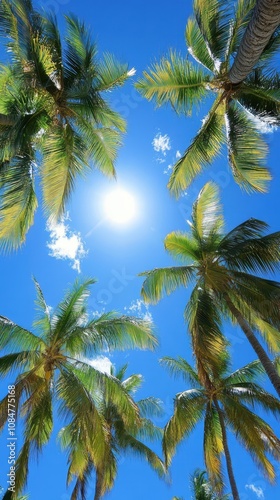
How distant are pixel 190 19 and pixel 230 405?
11.5 metres

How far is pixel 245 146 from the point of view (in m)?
12.5

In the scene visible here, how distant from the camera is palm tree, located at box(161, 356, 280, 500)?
41.1 ft

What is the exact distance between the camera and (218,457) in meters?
14.7

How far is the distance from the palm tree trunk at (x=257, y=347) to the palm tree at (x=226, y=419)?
147cm

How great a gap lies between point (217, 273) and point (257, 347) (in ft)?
7.91

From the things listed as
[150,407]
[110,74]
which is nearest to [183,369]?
[150,407]

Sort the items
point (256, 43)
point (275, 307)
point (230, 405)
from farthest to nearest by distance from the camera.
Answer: point (230, 405) < point (275, 307) < point (256, 43)

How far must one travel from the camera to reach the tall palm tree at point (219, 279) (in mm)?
12094

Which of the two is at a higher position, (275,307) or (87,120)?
(87,120)

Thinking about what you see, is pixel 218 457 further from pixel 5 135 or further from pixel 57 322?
pixel 5 135

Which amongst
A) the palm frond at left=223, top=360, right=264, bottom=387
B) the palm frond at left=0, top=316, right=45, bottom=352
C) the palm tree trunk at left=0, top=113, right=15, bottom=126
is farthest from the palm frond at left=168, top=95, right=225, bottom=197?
the palm frond at left=223, top=360, right=264, bottom=387

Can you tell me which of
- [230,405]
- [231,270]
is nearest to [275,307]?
[231,270]

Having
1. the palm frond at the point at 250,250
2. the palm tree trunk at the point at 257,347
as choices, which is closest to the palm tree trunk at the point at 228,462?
the palm tree trunk at the point at 257,347

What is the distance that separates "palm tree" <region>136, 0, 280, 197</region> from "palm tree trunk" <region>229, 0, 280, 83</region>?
3912 millimetres
